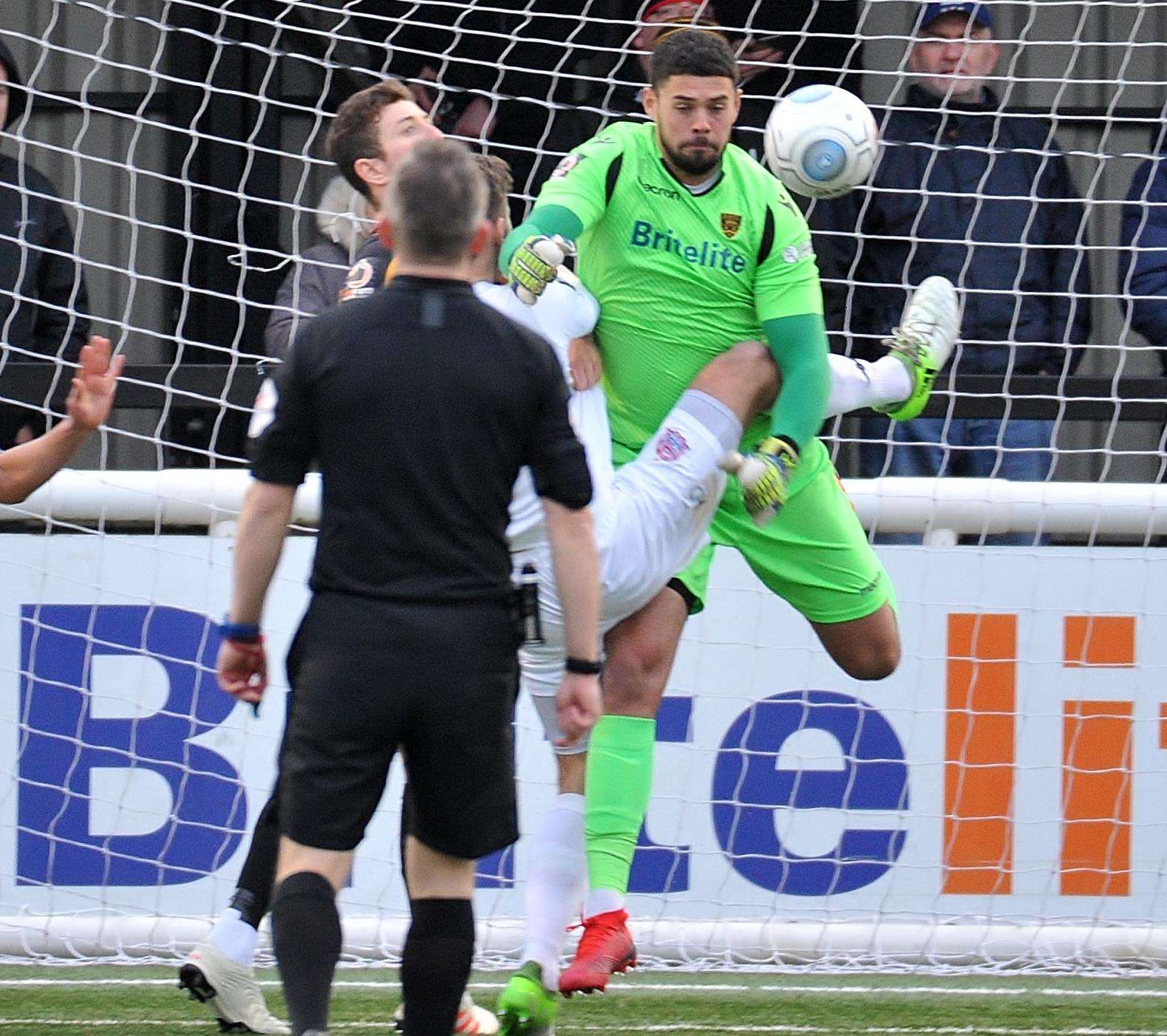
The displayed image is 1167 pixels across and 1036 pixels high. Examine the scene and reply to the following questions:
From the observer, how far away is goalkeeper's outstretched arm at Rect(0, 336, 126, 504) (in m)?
3.88

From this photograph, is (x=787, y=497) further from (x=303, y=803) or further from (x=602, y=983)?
(x=303, y=803)

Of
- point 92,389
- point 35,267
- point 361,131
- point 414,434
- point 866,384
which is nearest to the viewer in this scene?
point 414,434

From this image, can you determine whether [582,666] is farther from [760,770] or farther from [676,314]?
[760,770]

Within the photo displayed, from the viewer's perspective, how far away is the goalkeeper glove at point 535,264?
3.96 m

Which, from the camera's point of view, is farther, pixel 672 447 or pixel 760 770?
pixel 760 770

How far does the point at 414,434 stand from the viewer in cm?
310

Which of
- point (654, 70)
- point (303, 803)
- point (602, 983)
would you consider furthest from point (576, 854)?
point (654, 70)

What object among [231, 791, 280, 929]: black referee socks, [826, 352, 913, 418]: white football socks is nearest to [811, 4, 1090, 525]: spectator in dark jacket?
[826, 352, 913, 418]: white football socks

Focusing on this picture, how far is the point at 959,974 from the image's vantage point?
5.27 metres

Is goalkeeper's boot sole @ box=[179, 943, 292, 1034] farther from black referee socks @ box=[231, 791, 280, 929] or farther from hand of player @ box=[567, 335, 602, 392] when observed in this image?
hand of player @ box=[567, 335, 602, 392]

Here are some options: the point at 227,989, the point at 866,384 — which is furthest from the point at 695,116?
the point at 227,989

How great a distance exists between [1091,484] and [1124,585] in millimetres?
278

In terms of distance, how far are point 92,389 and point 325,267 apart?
62.8 inches

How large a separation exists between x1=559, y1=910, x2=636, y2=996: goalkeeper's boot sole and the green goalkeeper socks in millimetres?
90
